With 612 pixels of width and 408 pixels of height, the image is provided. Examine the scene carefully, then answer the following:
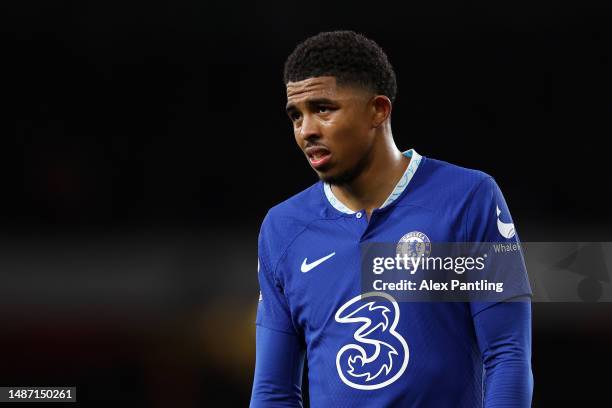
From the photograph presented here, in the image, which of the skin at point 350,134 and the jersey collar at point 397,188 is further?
the jersey collar at point 397,188

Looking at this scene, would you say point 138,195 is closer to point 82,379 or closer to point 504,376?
point 82,379

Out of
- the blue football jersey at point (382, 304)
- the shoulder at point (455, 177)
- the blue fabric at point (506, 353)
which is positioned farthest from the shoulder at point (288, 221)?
the blue fabric at point (506, 353)

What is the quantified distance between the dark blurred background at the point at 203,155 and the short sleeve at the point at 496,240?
138 inches

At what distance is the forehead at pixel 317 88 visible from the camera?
2.32 meters

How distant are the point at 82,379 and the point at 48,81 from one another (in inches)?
84.9

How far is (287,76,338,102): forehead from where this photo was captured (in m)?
2.32

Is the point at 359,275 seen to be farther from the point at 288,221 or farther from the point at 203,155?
the point at 203,155

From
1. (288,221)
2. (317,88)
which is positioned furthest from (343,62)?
(288,221)

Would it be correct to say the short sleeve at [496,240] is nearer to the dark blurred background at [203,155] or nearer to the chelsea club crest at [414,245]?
the chelsea club crest at [414,245]

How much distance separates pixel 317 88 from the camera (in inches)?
91.6

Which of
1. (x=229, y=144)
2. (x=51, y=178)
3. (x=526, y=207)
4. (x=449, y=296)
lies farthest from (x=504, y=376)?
(x=51, y=178)

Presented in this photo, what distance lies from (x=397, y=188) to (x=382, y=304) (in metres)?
0.33

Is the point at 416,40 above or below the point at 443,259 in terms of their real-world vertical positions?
above

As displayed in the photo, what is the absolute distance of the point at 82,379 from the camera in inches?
227
